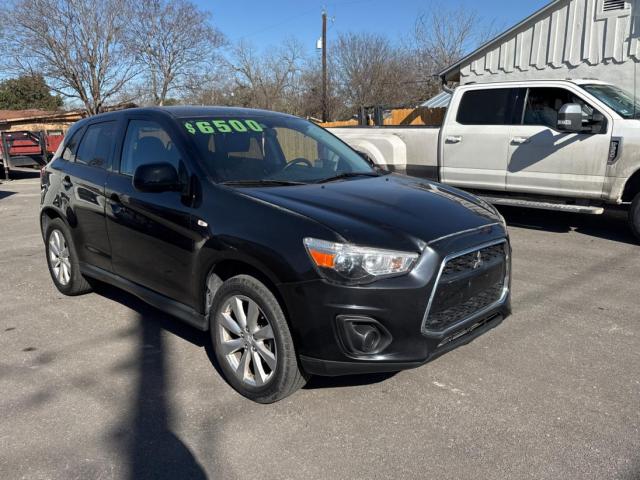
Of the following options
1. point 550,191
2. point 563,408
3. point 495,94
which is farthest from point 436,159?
point 563,408

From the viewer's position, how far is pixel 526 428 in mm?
3033

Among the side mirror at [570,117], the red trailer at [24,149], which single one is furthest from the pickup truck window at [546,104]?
A: the red trailer at [24,149]

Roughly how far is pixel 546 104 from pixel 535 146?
613mm

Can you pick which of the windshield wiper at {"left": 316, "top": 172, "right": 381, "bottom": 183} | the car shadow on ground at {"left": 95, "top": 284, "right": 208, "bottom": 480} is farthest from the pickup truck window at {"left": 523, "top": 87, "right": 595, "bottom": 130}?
the car shadow on ground at {"left": 95, "top": 284, "right": 208, "bottom": 480}

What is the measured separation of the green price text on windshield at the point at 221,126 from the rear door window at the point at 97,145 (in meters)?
0.98

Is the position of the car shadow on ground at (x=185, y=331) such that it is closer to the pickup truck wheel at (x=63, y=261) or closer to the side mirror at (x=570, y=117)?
the pickup truck wheel at (x=63, y=261)

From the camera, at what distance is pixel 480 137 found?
813 centimetres

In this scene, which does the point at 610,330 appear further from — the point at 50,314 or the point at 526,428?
the point at 50,314

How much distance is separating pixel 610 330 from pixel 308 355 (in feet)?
8.80

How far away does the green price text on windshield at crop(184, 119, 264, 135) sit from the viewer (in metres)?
3.97

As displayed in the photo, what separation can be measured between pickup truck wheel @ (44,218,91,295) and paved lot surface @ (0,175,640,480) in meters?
0.28

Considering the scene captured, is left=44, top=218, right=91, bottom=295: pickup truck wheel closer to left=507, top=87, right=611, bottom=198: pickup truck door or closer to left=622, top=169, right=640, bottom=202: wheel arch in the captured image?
left=507, top=87, right=611, bottom=198: pickup truck door

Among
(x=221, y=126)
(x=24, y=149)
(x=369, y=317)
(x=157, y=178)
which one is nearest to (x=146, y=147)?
(x=221, y=126)

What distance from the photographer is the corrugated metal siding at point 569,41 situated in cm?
1162
